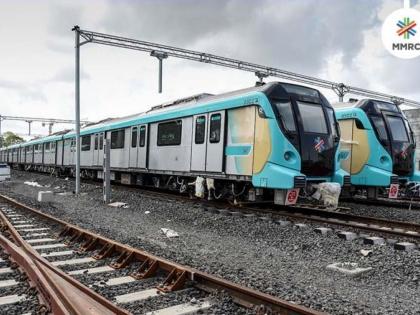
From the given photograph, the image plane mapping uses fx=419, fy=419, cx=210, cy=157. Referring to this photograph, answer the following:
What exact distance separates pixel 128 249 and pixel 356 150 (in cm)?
905

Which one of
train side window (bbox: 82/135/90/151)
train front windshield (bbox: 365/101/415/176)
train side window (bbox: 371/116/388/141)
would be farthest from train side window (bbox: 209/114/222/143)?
train side window (bbox: 82/135/90/151)

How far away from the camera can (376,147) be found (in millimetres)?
12359

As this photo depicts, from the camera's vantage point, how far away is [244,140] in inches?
389

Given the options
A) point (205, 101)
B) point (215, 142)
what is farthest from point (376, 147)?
point (205, 101)

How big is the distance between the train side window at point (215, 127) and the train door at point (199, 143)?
0.95ft

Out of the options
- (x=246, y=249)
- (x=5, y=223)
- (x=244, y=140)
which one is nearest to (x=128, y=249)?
(x=246, y=249)

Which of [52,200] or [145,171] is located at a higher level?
[145,171]

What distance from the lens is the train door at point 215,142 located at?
→ 10602mm

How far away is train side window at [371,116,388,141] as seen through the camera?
12570mm

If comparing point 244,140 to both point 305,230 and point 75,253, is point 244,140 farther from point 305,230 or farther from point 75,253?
point 75,253

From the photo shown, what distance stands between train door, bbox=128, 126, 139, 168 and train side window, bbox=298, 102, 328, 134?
748 cm

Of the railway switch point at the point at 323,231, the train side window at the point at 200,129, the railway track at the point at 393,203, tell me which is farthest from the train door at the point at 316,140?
the railway track at the point at 393,203

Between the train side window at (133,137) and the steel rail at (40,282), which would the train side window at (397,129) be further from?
the steel rail at (40,282)

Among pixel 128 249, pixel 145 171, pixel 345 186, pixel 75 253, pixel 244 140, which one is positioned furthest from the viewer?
pixel 145 171
